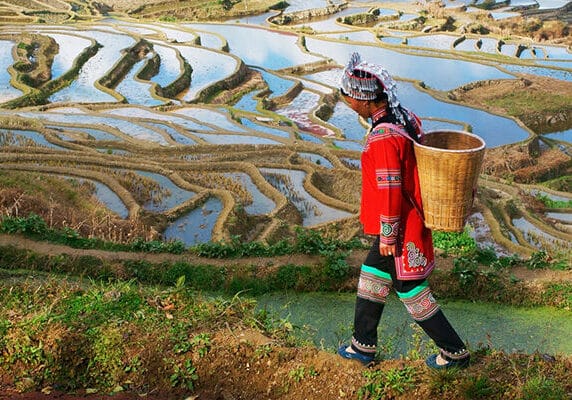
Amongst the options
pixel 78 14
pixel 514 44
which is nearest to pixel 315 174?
pixel 514 44

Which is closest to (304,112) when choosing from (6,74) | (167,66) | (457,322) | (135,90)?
(135,90)

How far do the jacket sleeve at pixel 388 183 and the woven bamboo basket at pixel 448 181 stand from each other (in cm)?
13

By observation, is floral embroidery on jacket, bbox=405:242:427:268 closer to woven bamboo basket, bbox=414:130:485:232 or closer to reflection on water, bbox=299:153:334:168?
woven bamboo basket, bbox=414:130:485:232

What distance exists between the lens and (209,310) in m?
4.41

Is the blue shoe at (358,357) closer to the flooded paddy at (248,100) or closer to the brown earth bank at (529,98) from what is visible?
the flooded paddy at (248,100)

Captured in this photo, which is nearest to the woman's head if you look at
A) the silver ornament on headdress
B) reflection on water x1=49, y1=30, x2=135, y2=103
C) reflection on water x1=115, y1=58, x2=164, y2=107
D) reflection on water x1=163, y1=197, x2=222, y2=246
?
the silver ornament on headdress

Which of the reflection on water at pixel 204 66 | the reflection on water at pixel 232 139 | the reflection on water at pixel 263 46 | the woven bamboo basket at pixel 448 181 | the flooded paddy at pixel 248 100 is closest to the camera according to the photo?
the woven bamboo basket at pixel 448 181

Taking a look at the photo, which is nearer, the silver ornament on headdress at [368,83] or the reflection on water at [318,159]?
the silver ornament on headdress at [368,83]

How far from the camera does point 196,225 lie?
923cm

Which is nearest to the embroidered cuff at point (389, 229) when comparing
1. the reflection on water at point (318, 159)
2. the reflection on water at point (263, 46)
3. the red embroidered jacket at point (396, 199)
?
the red embroidered jacket at point (396, 199)

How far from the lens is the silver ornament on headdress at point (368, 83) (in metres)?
3.49

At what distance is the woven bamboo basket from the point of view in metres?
3.33

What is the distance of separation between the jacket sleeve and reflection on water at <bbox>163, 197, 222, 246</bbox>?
17.3 feet

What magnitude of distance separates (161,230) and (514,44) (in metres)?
29.1
